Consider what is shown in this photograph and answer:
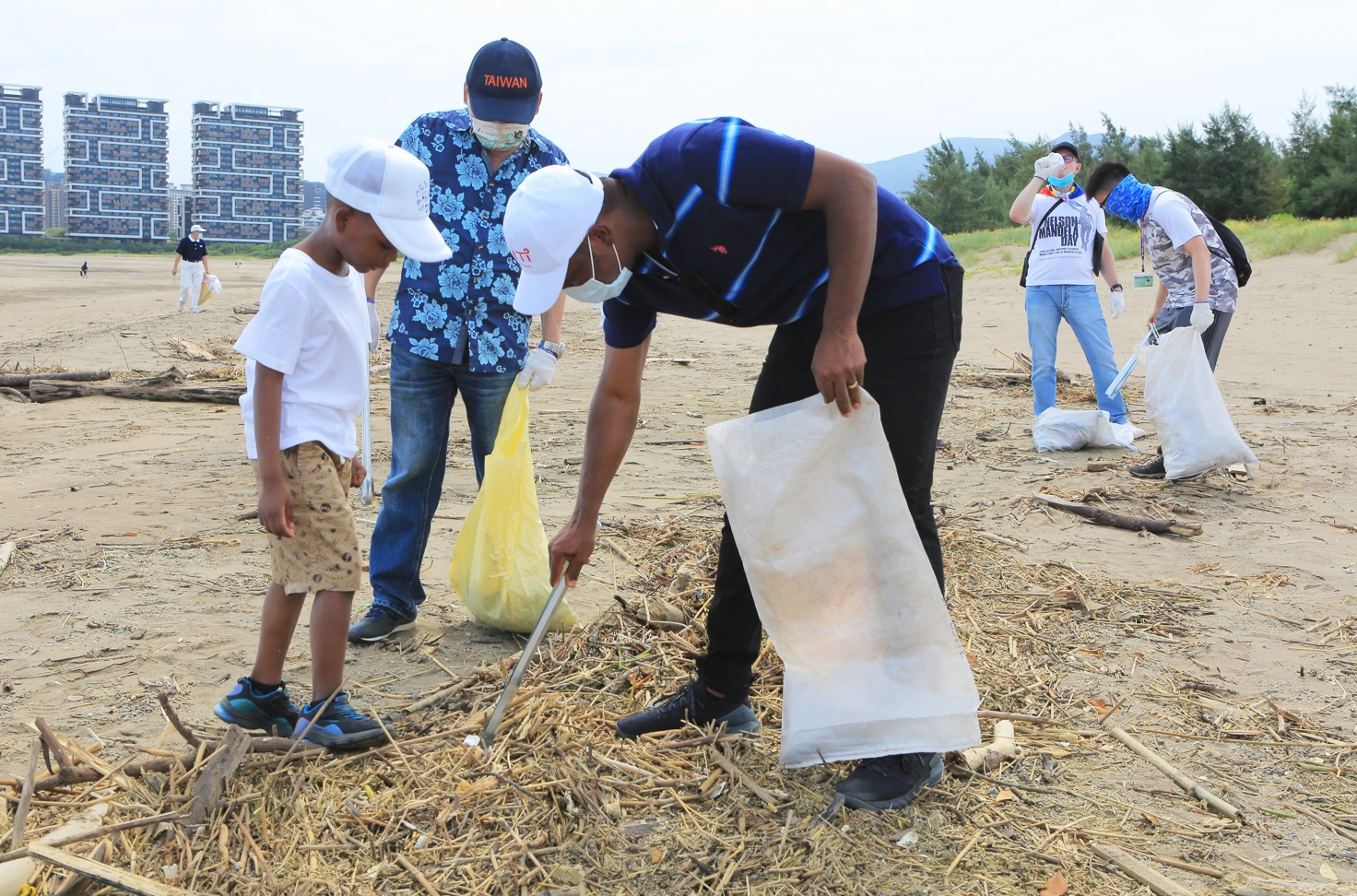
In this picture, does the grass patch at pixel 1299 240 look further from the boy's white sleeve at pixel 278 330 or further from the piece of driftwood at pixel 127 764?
the piece of driftwood at pixel 127 764

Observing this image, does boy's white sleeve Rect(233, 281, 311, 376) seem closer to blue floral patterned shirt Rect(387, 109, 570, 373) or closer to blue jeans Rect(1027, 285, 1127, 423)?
blue floral patterned shirt Rect(387, 109, 570, 373)

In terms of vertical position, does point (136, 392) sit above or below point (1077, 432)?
below

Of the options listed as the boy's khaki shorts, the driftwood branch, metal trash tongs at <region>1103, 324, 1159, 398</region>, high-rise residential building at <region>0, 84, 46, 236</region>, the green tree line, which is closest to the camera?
the driftwood branch

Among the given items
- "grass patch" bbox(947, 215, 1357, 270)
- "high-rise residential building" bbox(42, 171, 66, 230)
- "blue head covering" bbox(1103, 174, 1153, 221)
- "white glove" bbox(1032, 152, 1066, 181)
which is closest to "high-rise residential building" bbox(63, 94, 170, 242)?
"high-rise residential building" bbox(42, 171, 66, 230)

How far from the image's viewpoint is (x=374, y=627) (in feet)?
11.2

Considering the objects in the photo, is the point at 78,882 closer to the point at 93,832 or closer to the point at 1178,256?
the point at 93,832

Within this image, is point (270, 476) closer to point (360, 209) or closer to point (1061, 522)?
point (360, 209)

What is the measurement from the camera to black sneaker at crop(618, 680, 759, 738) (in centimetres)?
269

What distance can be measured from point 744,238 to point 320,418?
118cm

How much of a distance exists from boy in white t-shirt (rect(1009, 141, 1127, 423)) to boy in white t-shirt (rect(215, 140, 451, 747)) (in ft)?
17.1

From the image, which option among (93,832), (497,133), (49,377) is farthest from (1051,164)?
(49,377)

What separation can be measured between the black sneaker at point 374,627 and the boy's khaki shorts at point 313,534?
2.97ft

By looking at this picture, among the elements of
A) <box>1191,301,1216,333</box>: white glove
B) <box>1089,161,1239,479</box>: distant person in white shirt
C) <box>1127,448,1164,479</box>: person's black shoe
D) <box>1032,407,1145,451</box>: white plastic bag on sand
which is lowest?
<box>1127,448,1164,479</box>: person's black shoe

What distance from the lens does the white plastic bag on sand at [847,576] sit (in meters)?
2.27
